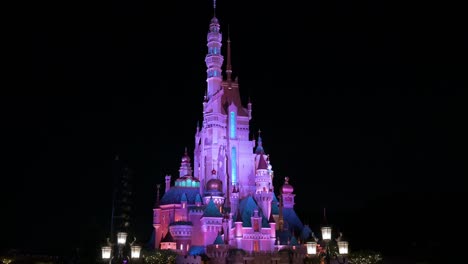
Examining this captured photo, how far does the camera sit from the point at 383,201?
80.4 meters

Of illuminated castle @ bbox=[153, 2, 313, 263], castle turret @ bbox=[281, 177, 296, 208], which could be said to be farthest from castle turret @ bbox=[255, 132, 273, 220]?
castle turret @ bbox=[281, 177, 296, 208]

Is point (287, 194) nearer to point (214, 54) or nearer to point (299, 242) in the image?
point (299, 242)

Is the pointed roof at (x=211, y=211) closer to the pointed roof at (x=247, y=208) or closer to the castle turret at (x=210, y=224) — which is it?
the castle turret at (x=210, y=224)

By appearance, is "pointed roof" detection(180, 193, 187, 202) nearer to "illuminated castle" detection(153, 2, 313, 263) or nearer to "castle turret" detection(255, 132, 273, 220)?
"illuminated castle" detection(153, 2, 313, 263)

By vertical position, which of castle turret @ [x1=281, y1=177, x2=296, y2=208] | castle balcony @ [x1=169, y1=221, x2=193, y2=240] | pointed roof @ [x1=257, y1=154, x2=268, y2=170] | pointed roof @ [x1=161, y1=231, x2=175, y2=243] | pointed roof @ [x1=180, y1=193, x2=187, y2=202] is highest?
pointed roof @ [x1=257, y1=154, x2=268, y2=170]

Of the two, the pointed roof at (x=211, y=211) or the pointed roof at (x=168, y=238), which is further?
the pointed roof at (x=211, y=211)

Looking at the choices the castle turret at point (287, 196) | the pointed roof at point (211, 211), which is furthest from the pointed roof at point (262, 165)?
the pointed roof at point (211, 211)

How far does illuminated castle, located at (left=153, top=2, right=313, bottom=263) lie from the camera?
60344 mm

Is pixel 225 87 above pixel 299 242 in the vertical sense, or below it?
above

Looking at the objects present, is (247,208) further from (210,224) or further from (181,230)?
(181,230)

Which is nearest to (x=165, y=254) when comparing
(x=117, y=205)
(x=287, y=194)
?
(x=117, y=205)

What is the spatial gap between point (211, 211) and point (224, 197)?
5.32 m

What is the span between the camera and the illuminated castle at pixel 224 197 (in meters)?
60.3

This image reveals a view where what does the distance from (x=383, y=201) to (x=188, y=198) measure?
98.7 ft
